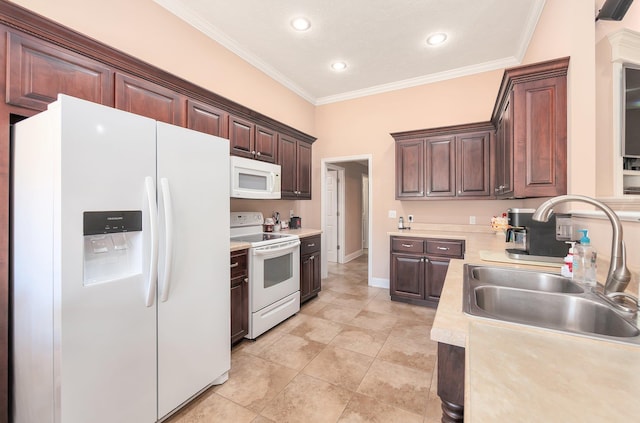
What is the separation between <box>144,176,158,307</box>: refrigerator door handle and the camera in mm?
1454

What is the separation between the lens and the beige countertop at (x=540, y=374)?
50cm

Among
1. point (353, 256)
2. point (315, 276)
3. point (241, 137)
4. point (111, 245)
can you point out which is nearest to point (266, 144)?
point (241, 137)

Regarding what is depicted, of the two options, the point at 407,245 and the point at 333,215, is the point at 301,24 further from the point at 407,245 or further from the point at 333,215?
the point at 333,215

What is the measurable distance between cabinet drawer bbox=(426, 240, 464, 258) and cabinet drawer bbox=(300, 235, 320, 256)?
145cm

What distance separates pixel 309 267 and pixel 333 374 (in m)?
1.56

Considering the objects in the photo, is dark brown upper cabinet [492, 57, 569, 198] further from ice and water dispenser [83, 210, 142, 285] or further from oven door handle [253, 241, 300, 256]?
ice and water dispenser [83, 210, 142, 285]

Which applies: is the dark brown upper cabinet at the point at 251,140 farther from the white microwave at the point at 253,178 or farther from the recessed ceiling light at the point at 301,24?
the recessed ceiling light at the point at 301,24

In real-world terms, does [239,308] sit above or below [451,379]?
below

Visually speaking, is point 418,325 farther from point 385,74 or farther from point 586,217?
point 385,74

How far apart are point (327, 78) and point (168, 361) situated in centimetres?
393

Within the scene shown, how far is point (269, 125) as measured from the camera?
323 centimetres

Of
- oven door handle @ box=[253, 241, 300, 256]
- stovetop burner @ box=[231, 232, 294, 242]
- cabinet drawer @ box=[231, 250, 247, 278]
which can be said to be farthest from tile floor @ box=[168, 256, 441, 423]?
stovetop burner @ box=[231, 232, 294, 242]

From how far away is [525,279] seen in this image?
1495 mm

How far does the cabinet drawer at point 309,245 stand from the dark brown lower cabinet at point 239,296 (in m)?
0.98
